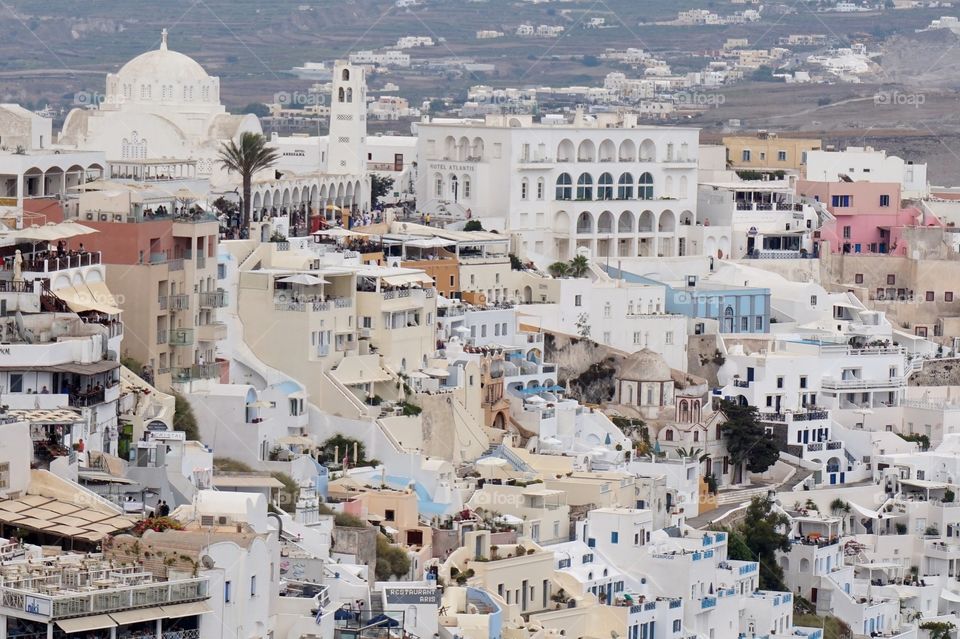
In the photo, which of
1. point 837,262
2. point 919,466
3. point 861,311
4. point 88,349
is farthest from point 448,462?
point 837,262

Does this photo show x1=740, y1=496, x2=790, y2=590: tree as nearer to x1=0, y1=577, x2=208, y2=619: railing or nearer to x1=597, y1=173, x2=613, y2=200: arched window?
x1=0, y1=577, x2=208, y2=619: railing

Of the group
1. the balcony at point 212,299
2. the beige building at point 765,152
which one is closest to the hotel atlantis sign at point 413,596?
the balcony at point 212,299

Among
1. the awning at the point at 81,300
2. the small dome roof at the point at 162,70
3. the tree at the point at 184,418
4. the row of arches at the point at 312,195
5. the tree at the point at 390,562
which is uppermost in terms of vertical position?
the small dome roof at the point at 162,70

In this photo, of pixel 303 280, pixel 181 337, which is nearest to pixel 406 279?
pixel 303 280

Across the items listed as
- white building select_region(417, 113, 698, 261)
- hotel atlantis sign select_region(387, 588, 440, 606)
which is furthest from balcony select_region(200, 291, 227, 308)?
white building select_region(417, 113, 698, 261)

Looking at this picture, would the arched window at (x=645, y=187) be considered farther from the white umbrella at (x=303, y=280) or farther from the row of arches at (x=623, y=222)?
the white umbrella at (x=303, y=280)

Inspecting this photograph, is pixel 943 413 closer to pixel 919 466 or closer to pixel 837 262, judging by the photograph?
pixel 919 466
